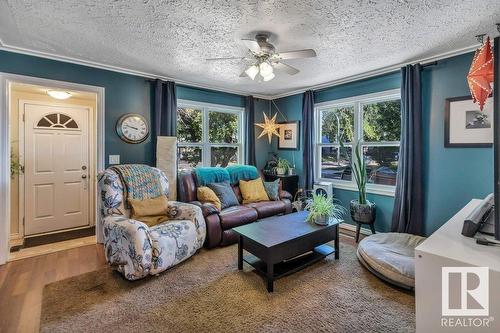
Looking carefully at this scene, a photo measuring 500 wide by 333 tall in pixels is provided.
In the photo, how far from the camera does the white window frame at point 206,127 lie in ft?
14.7

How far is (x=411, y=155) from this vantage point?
329 centimetres

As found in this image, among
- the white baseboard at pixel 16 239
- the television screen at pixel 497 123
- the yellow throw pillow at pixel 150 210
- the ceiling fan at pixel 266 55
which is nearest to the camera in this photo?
the television screen at pixel 497 123

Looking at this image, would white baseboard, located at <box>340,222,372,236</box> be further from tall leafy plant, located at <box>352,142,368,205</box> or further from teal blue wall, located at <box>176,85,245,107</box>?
teal blue wall, located at <box>176,85,245,107</box>

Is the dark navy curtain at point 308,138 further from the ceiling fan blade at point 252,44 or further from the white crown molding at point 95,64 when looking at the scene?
the ceiling fan blade at point 252,44

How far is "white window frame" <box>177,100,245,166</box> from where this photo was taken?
448 centimetres

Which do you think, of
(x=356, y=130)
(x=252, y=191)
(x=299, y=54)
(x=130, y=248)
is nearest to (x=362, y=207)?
(x=356, y=130)

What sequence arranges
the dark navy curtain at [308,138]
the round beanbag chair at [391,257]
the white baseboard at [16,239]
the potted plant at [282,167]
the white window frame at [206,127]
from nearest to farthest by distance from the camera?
the round beanbag chair at [391,257], the white baseboard at [16,239], the white window frame at [206,127], the dark navy curtain at [308,138], the potted plant at [282,167]

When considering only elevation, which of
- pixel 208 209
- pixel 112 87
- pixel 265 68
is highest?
pixel 112 87

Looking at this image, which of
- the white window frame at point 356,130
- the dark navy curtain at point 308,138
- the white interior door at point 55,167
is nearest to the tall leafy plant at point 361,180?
the white window frame at point 356,130

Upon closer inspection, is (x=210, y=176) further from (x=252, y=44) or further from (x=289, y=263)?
(x=252, y=44)

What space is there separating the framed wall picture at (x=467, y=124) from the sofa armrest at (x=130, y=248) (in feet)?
12.0

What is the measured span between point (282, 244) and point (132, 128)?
278 centimetres

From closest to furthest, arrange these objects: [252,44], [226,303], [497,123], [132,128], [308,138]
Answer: [497,123] < [226,303] < [252,44] < [132,128] < [308,138]

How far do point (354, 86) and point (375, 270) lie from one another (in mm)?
2853
